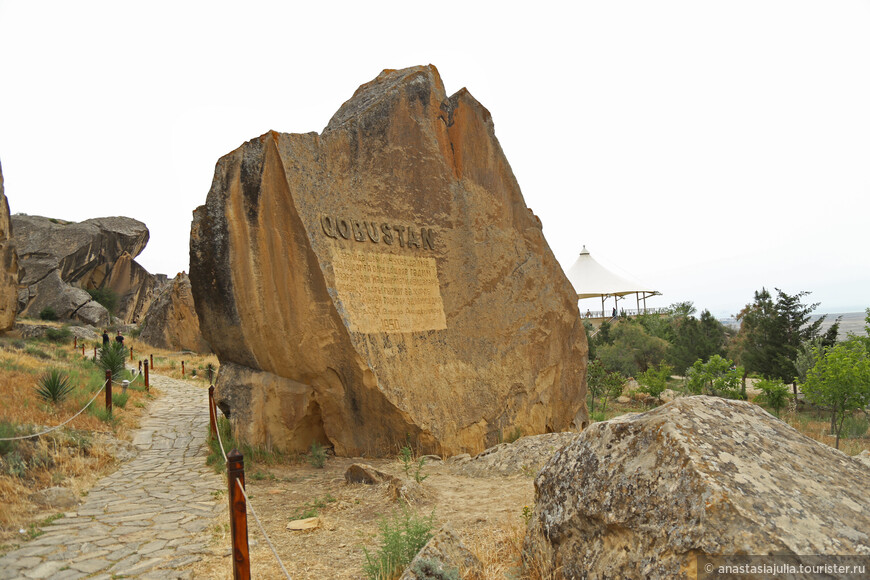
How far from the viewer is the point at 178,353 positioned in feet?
83.5

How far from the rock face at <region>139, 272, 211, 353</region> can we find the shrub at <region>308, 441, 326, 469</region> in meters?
20.8

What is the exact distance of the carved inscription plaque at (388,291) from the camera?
7648 millimetres

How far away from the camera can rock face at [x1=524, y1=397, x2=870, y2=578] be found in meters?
2.34

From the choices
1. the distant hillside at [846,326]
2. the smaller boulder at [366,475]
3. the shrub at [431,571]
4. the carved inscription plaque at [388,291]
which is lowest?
the smaller boulder at [366,475]

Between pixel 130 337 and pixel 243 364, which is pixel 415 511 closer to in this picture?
pixel 243 364

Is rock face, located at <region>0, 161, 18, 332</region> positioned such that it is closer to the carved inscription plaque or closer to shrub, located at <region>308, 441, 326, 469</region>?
the carved inscription plaque

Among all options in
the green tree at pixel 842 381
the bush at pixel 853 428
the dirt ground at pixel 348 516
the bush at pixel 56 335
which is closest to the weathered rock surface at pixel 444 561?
the dirt ground at pixel 348 516

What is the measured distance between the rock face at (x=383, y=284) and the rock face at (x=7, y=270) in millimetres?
13697

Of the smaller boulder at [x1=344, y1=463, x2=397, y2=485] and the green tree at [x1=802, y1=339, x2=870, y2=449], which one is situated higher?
the green tree at [x1=802, y1=339, x2=870, y2=449]

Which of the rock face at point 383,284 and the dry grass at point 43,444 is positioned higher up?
the rock face at point 383,284

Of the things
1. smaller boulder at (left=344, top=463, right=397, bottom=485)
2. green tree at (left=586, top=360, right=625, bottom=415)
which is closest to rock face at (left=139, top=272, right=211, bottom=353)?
green tree at (left=586, top=360, right=625, bottom=415)

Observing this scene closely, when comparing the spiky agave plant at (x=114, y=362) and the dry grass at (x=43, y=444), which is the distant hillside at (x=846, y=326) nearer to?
the dry grass at (x=43, y=444)

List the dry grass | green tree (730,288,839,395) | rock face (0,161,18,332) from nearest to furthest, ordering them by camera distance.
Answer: the dry grass
rock face (0,161,18,332)
green tree (730,288,839,395)

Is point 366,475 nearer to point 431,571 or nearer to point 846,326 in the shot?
point 431,571
